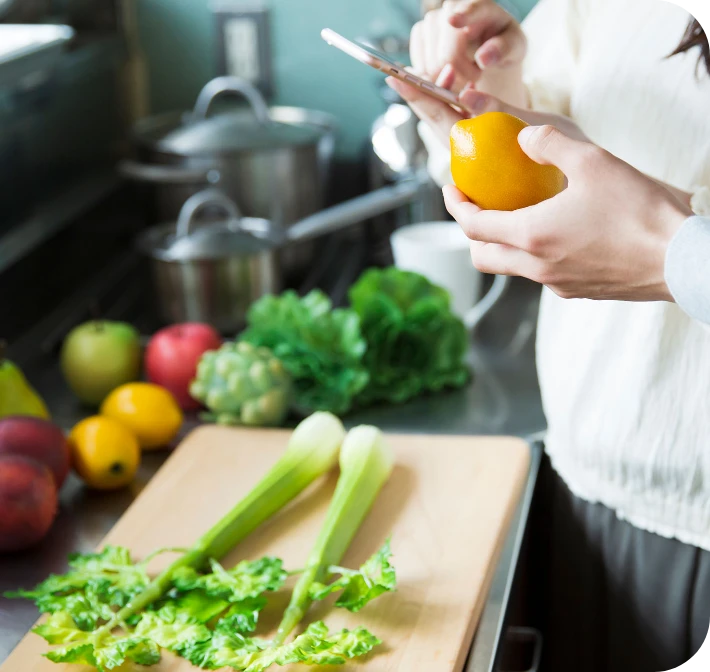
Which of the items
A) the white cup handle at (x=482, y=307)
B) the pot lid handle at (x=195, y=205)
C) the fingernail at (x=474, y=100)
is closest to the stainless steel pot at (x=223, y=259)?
the pot lid handle at (x=195, y=205)

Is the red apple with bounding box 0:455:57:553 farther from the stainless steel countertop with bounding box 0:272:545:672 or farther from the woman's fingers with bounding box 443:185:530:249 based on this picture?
the woman's fingers with bounding box 443:185:530:249

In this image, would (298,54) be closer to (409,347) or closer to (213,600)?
(409,347)

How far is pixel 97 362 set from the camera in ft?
4.55

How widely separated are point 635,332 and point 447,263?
1.86 feet

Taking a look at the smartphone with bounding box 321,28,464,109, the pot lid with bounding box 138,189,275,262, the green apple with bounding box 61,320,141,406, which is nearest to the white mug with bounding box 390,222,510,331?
the pot lid with bounding box 138,189,275,262

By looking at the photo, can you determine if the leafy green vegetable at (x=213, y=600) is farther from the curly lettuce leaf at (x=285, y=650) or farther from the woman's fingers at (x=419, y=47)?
the woman's fingers at (x=419, y=47)

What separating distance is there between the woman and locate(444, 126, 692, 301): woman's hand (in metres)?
0.04

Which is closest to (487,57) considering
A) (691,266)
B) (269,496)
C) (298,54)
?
(691,266)

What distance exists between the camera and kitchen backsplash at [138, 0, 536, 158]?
2.01 metres

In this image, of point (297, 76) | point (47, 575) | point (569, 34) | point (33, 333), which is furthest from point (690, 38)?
point (297, 76)

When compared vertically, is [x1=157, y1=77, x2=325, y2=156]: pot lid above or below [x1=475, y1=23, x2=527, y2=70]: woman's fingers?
below

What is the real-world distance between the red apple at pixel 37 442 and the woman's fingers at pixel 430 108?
0.53 metres

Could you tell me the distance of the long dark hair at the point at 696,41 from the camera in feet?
2.95

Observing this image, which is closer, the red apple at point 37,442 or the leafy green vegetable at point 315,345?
the red apple at point 37,442
